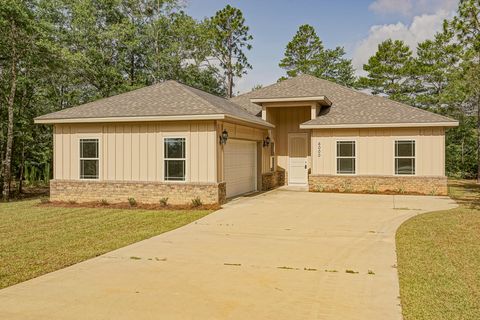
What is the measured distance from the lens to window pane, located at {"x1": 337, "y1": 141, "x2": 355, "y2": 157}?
1747cm

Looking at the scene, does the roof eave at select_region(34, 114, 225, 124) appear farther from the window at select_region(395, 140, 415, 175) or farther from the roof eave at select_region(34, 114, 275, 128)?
the window at select_region(395, 140, 415, 175)

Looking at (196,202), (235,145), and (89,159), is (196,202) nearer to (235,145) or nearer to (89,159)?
(235,145)

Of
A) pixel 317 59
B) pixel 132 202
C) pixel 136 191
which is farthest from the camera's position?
pixel 317 59

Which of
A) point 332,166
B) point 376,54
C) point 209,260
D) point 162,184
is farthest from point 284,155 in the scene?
point 376,54

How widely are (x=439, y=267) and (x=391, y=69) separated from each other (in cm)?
3255

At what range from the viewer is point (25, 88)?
19.0 metres

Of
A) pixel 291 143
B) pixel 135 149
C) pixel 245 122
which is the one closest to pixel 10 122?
pixel 135 149

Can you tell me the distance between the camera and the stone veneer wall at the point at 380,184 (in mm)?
16406

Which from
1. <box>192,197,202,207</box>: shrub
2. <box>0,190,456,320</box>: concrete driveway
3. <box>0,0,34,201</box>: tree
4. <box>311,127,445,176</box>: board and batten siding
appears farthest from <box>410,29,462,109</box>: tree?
<box>0,0,34,201</box>: tree

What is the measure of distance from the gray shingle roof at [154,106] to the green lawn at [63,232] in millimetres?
3309

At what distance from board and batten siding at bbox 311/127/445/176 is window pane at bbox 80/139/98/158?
9396 millimetres

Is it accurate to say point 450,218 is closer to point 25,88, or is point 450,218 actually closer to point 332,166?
point 332,166

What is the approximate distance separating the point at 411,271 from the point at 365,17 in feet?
68.6

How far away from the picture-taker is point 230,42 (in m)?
36.5
